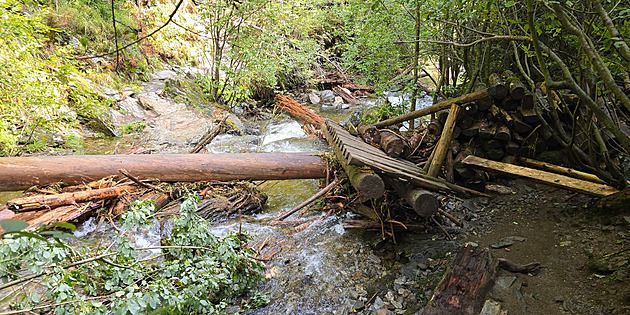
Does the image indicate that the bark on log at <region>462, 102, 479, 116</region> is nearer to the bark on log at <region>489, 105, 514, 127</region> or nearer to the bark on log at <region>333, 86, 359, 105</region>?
the bark on log at <region>489, 105, 514, 127</region>

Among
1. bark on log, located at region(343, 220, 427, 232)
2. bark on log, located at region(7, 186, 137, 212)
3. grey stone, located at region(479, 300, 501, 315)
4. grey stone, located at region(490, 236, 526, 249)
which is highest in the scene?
bark on log, located at region(7, 186, 137, 212)

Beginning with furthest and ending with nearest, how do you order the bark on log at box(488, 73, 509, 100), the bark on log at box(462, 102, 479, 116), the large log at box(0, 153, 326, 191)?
the bark on log at box(462, 102, 479, 116) < the large log at box(0, 153, 326, 191) < the bark on log at box(488, 73, 509, 100)

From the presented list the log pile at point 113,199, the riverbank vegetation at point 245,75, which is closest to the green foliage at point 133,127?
the riverbank vegetation at point 245,75

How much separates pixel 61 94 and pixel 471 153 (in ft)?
27.6

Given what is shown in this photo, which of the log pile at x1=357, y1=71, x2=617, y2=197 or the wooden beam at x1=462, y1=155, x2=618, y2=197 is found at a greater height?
the log pile at x1=357, y1=71, x2=617, y2=197

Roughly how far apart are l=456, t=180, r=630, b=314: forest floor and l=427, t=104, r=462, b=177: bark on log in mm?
691

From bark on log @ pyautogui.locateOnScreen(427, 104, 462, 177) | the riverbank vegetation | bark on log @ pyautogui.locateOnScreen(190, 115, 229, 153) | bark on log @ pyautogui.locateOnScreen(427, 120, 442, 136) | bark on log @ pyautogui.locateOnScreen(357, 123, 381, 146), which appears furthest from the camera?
bark on log @ pyautogui.locateOnScreen(190, 115, 229, 153)

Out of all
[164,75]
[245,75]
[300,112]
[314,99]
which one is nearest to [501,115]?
[300,112]

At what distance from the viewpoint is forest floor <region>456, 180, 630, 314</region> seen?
8.13 ft

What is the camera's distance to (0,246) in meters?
1.76

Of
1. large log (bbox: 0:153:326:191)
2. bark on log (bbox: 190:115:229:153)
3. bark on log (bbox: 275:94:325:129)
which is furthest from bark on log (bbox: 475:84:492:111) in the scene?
bark on log (bbox: 190:115:229:153)

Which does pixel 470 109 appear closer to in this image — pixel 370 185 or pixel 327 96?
pixel 370 185

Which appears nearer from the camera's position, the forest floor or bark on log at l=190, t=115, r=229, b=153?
the forest floor

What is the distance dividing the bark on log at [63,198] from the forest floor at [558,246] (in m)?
4.93
